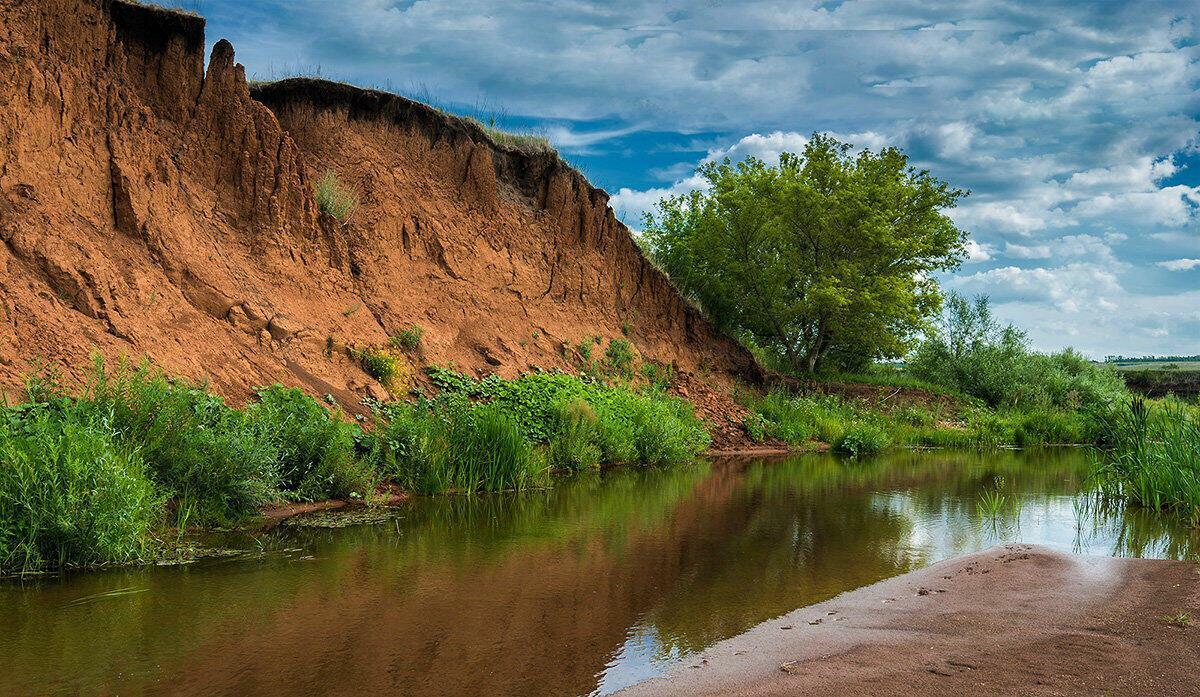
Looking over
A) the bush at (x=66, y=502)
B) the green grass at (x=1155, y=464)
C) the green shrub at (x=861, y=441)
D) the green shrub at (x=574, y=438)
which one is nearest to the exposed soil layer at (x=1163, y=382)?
the green shrub at (x=861, y=441)

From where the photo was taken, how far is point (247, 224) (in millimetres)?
15750

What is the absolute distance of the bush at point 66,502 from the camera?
22.6 feet

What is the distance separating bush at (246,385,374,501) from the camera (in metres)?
10.6

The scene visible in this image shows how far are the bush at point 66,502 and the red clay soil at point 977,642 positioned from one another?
520 centimetres

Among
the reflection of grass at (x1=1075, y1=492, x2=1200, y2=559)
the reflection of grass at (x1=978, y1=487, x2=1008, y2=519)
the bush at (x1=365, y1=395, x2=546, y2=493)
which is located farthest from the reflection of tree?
the bush at (x1=365, y1=395, x2=546, y2=493)

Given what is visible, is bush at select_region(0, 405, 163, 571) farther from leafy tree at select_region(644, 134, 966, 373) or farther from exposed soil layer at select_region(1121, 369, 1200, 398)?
exposed soil layer at select_region(1121, 369, 1200, 398)

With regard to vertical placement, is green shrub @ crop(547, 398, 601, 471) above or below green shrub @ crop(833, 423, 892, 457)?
above

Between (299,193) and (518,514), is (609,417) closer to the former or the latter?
(518,514)

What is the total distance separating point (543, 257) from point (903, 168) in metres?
15.6

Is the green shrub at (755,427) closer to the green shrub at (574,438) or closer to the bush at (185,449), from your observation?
the green shrub at (574,438)

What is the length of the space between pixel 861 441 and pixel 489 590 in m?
17.3

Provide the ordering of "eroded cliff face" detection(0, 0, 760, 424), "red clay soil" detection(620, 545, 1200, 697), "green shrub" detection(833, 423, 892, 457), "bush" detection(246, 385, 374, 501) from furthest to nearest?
1. "green shrub" detection(833, 423, 892, 457)
2. "eroded cliff face" detection(0, 0, 760, 424)
3. "bush" detection(246, 385, 374, 501)
4. "red clay soil" detection(620, 545, 1200, 697)

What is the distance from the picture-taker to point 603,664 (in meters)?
5.20

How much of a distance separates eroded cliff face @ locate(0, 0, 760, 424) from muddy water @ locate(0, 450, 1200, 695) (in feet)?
14.8
